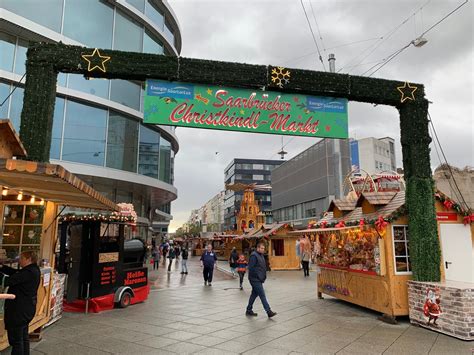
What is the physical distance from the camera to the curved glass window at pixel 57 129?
17359mm

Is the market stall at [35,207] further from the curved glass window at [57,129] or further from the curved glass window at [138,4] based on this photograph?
the curved glass window at [138,4]

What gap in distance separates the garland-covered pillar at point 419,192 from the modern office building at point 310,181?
37490 millimetres

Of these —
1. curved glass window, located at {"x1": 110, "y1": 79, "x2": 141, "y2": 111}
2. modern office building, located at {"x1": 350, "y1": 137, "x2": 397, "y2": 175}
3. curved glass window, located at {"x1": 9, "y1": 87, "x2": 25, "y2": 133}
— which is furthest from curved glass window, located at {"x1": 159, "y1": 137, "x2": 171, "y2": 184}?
modern office building, located at {"x1": 350, "y1": 137, "x2": 397, "y2": 175}

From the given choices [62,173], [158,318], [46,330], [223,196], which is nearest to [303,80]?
[62,173]

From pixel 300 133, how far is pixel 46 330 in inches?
279

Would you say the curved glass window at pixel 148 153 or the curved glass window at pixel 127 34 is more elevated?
the curved glass window at pixel 127 34

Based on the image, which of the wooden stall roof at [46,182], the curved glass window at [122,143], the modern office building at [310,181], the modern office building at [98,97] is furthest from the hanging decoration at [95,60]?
the modern office building at [310,181]

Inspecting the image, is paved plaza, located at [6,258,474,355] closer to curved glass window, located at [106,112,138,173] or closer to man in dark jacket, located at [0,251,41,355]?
man in dark jacket, located at [0,251,41,355]

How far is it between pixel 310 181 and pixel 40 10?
4291 centimetres

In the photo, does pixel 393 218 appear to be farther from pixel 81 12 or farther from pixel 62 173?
pixel 81 12

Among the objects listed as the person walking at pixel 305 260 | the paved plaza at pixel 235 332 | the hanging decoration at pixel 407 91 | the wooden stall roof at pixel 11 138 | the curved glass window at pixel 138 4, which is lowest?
the paved plaza at pixel 235 332

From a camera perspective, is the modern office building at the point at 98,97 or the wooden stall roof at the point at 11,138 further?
the modern office building at the point at 98,97

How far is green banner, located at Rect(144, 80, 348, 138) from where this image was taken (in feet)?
26.4

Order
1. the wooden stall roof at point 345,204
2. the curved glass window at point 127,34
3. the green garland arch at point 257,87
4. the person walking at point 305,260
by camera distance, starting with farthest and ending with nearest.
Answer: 1. the curved glass window at point 127,34
2. the person walking at point 305,260
3. the wooden stall roof at point 345,204
4. the green garland arch at point 257,87
